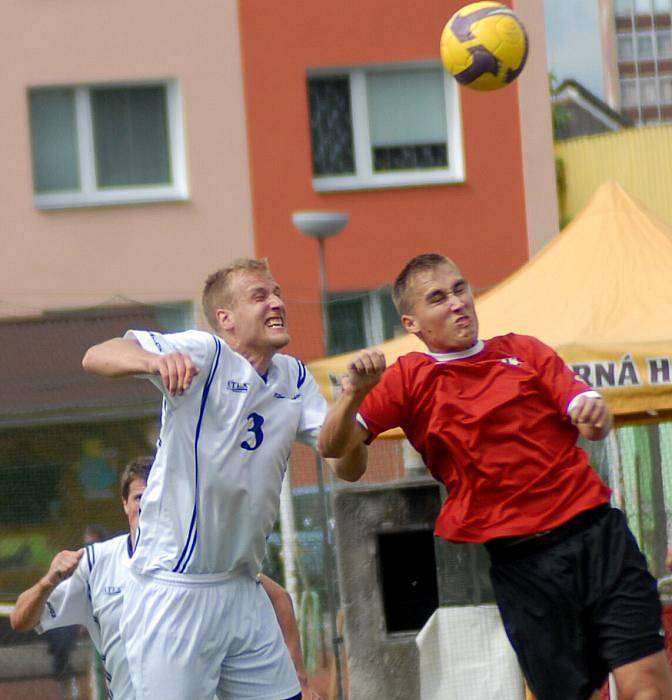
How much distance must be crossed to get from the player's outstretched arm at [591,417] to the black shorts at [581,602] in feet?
0.98

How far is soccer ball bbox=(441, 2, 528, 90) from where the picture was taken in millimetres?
9211

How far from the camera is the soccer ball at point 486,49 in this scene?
9.21 meters

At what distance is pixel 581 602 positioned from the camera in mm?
5180

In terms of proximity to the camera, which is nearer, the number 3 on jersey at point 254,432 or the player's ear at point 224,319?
the number 3 on jersey at point 254,432

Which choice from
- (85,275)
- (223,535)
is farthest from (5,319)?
(85,275)

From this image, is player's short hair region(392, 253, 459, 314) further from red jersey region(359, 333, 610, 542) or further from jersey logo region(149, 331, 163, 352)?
jersey logo region(149, 331, 163, 352)

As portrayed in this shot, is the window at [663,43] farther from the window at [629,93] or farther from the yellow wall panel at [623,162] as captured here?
the yellow wall panel at [623,162]

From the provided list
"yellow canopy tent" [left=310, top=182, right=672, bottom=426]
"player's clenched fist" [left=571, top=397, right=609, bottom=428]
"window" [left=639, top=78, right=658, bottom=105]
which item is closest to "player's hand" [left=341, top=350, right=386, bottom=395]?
"player's clenched fist" [left=571, top=397, right=609, bottom=428]

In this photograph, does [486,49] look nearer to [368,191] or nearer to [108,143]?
[368,191]

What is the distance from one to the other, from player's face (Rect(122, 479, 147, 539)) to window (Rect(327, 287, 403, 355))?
341 centimetres

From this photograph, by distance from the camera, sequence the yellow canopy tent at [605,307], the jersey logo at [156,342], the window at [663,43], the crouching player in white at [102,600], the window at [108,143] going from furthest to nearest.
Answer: the window at [663,43] → the window at [108,143] → the yellow canopy tent at [605,307] → the crouching player in white at [102,600] → the jersey logo at [156,342]

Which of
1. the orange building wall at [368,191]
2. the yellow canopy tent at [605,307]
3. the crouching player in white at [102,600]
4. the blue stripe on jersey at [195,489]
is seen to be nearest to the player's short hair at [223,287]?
the blue stripe on jersey at [195,489]

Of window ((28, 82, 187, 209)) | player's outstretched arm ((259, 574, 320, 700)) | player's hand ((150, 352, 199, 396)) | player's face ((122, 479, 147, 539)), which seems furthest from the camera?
window ((28, 82, 187, 209))

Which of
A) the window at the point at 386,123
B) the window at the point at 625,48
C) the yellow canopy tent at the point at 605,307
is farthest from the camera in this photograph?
the window at the point at 625,48
